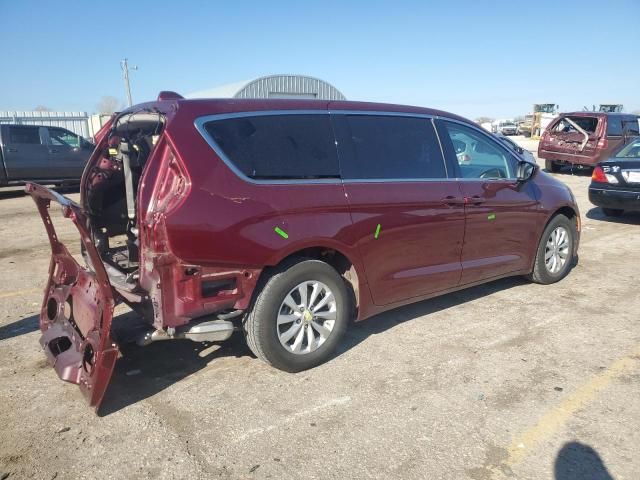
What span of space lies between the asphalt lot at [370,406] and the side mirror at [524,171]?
1.26m

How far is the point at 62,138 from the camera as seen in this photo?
1434cm

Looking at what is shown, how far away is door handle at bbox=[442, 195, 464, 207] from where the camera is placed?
4.23 m

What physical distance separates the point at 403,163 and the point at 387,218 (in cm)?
53

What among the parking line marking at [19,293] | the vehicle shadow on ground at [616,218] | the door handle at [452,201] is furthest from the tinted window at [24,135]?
the vehicle shadow on ground at [616,218]

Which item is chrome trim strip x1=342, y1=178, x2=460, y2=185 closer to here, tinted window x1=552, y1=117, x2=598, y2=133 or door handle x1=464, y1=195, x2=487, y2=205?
door handle x1=464, y1=195, x2=487, y2=205

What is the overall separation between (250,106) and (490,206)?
241cm

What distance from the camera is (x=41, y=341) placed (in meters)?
3.69

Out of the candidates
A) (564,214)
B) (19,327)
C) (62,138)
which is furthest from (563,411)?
(62,138)

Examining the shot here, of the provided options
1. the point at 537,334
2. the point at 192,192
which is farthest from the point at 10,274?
the point at 537,334

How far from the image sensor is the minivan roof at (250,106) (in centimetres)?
323

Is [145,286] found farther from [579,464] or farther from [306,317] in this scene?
[579,464]

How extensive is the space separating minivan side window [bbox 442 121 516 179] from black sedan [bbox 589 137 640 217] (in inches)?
189

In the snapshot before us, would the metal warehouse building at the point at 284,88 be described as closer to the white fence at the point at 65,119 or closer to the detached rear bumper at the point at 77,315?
the white fence at the point at 65,119

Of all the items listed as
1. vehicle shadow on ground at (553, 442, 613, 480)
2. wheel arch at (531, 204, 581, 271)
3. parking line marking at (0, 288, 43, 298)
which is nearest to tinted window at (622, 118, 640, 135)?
wheel arch at (531, 204, 581, 271)
